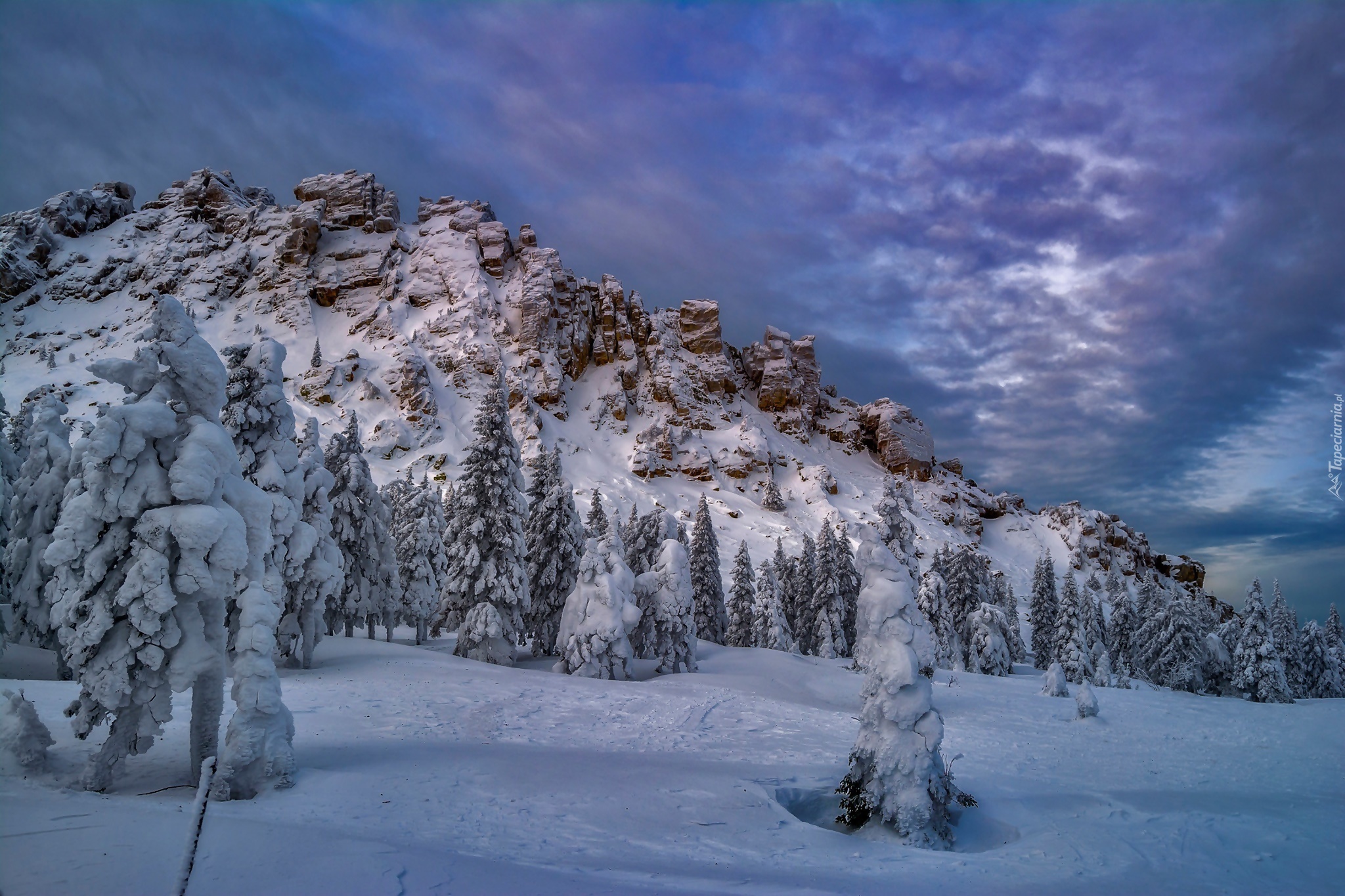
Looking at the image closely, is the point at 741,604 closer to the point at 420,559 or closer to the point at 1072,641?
the point at 1072,641

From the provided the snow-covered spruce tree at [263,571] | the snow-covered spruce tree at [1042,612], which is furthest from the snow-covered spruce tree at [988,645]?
the snow-covered spruce tree at [263,571]

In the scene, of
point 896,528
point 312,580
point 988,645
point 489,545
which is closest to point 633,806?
point 312,580

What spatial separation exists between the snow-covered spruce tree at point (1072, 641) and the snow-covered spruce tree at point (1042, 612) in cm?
660

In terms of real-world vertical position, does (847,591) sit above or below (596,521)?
below

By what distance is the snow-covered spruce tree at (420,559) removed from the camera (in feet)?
110

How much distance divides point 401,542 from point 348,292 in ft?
300

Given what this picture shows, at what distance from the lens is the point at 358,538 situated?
86.2 feet

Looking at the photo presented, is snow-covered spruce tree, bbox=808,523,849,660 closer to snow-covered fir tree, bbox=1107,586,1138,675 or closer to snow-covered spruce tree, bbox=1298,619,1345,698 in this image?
snow-covered fir tree, bbox=1107,586,1138,675

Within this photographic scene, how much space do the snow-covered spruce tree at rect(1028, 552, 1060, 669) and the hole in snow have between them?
4560cm

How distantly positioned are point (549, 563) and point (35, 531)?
56.7ft

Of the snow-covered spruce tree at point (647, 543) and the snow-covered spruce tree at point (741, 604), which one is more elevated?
the snow-covered spruce tree at point (647, 543)

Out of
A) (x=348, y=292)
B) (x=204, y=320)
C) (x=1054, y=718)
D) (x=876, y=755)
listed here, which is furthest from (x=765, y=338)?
(x=876, y=755)

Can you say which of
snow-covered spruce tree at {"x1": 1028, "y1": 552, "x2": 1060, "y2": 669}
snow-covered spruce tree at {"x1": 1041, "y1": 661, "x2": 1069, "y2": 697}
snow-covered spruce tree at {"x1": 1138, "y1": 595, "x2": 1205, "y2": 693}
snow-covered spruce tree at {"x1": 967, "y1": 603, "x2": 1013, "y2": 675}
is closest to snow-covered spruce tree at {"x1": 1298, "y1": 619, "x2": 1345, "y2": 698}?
snow-covered spruce tree at {"x1": 1138, "y1": 595, "x2": 1205, "y2": 693}

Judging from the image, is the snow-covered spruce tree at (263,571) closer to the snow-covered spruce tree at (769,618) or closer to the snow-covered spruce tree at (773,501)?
the snow-covered spruce tree at (769,618)
